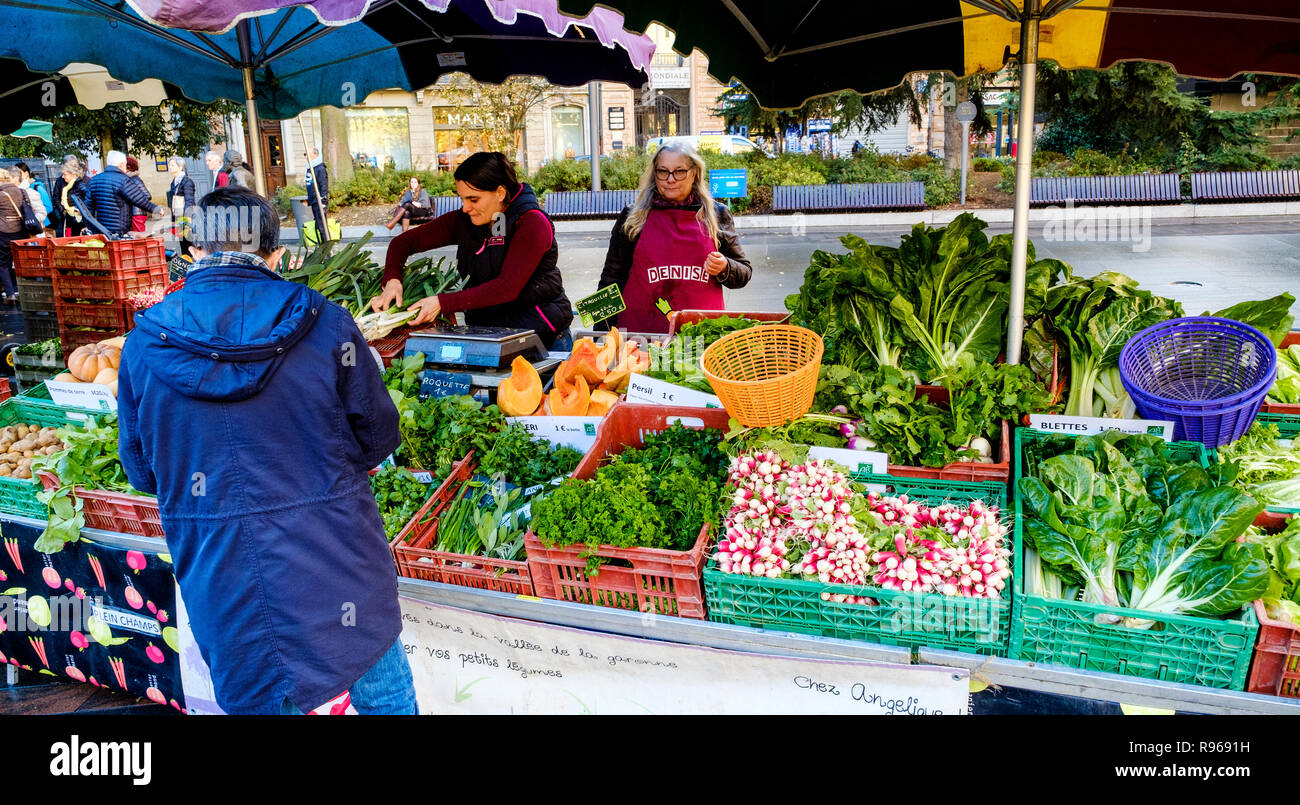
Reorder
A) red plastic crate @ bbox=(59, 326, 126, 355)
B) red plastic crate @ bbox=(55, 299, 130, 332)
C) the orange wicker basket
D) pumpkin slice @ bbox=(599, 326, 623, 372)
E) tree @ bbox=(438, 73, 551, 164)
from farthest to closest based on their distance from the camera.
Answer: tree @ bbox=(438, 73, 551, 164), red plastic crate @ bbox=(55, 299, 130, 332), red plastic crate @ bbox=(59, 326, 126, 355), pumpkin slice @ bbox=(599, 326, 623, 372), the orange wicker basket

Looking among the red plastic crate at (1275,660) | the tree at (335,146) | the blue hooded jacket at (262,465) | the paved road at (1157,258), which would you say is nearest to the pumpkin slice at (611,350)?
the blue hooded jacket at (262,465)

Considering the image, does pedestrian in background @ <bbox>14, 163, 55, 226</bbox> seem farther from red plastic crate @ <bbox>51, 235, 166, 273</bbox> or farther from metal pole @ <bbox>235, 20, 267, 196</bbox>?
metal pole @ <bbox>235, 20, 267, 196</bbox>

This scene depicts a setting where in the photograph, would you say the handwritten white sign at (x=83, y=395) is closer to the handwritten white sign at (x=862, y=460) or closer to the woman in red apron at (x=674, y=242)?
the woman in red apron at (x=674, y=242)

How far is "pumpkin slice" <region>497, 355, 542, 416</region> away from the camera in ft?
11.4

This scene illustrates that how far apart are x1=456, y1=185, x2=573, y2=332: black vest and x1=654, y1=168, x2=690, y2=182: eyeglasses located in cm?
70

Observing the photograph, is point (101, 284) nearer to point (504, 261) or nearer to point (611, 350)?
point (504, 261)

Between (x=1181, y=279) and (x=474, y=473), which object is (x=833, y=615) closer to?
(x=474, y=473)

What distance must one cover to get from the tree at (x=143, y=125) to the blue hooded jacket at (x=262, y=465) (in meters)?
16.2

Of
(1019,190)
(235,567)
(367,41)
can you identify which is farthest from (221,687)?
(367,41)

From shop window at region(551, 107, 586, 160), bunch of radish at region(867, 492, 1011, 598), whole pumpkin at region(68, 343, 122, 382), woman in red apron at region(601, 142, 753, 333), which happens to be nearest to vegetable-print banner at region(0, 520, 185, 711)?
whole pumpkin at region(68, 343, 122, 382)

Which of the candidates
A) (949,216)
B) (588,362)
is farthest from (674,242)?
(949,216)

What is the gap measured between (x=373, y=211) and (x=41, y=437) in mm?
20510

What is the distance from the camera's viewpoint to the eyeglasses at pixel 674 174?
183 inches

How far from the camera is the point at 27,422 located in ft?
13.1
